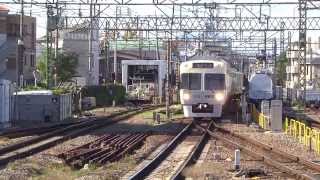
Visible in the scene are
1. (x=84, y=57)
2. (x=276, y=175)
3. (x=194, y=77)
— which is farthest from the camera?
(x=84, y=57)

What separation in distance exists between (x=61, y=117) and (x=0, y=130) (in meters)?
9.06

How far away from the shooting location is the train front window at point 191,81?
120 ft

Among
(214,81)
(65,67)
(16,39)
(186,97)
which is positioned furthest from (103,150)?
(16,39)

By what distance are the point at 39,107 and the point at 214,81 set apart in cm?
957

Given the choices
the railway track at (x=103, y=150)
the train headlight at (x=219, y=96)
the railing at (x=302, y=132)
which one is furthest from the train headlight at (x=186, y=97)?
the railway track at (x=103, y=150)

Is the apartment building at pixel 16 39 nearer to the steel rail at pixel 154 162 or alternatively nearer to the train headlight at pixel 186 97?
the train headlight at pixel 186 97

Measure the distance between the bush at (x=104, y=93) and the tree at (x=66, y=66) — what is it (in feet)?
18.8

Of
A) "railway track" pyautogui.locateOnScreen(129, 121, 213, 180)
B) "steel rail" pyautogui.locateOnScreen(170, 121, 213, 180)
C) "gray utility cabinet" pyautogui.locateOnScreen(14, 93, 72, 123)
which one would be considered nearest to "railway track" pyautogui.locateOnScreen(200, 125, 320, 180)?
"steel rail" pyautogui.locateOnScreen(170, 121, 213, 180)

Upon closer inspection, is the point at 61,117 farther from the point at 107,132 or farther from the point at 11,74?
the point at 11,74

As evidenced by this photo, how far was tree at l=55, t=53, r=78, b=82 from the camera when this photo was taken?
212ft

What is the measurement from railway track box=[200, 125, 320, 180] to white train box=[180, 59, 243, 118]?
914 cm

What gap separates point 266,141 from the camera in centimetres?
2598

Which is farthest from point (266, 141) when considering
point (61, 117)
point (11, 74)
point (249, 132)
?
point (11, 74)

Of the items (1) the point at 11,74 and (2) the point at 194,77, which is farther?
(1) the point at 11,74
